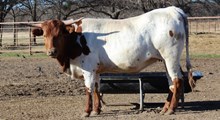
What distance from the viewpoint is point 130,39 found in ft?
32.3

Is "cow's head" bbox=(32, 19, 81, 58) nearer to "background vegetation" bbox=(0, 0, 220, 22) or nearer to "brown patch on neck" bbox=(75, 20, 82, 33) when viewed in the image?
"brown patch on neck" bbox=(75, 20, 82, 33)

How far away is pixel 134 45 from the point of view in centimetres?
980

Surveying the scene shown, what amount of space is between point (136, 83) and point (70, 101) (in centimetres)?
175

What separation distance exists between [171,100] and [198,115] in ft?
2.05

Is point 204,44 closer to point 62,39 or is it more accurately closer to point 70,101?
point 70,101

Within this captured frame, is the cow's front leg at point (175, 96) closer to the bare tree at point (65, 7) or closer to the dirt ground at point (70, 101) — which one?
the dirt ground at point (70, 101)

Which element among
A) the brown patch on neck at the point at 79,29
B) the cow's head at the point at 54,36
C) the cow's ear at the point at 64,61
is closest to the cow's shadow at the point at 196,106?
the cow's ear at the point at 64,61

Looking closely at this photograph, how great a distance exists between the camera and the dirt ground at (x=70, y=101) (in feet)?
32.8

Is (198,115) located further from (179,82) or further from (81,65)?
(81,65)

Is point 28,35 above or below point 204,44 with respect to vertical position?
below

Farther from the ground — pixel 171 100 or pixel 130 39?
pixel 130 39

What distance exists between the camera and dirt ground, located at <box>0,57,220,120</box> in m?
9.99

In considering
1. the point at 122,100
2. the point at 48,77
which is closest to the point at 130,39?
the point at 122,100

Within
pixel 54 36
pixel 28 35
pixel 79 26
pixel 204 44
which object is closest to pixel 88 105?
pixel 54 36
